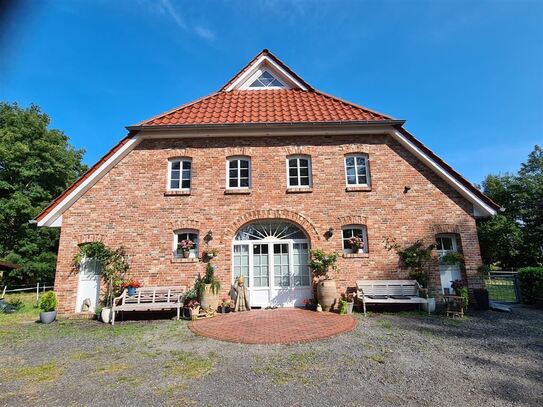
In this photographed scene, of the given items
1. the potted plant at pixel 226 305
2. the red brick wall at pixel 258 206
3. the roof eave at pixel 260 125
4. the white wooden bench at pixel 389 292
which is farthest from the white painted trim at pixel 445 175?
the potted plant at pixel 226 305

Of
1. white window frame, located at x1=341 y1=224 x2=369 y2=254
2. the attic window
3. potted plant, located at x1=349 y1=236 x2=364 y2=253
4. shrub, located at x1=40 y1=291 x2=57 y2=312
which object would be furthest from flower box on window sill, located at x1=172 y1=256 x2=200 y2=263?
the attic window

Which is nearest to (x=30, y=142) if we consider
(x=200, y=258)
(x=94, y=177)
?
(x=94, y=177)

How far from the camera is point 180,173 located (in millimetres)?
11188

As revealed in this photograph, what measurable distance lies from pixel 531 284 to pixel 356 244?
271 inches

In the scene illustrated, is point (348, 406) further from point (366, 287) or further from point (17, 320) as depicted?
point (17, 320)

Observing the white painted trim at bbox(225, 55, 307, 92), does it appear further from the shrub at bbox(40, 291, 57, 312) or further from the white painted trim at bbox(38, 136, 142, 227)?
the shrub at bbox(40, 291, 57, 312)

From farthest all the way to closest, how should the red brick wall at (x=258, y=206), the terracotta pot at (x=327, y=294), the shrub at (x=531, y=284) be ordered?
the shrub at (x=531, y=284), the red brick wall at (x=258, y=206), the terracotta pot at (x=327, y=294)

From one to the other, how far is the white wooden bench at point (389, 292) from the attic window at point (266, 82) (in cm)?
A: 948

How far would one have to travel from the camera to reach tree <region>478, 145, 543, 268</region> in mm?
29078

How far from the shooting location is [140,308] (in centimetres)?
892

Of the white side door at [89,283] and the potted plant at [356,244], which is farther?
the potted plant at [356,244]

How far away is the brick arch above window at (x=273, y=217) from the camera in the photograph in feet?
34.3

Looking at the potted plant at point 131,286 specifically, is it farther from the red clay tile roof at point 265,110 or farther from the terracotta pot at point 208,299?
the red clay tile roof at point 265,110

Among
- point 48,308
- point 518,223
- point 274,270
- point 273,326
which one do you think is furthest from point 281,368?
point 518,223
